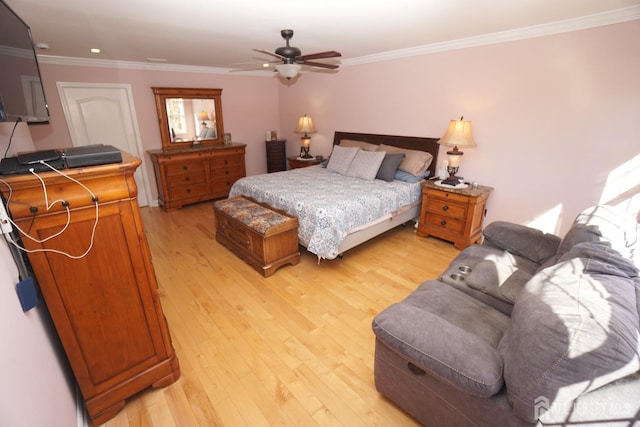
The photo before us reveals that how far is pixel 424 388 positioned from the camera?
1354mm

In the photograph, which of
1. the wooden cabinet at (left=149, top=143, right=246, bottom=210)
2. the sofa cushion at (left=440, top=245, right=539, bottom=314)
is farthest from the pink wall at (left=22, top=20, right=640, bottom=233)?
the sofa cushion at (left=440, top=245, right=539, bottom=314)

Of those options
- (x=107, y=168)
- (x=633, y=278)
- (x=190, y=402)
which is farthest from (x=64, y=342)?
(x=633, y=278)

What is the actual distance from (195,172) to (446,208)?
387 cm

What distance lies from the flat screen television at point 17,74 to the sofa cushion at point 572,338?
213 centimetres

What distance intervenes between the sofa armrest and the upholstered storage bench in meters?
1.75

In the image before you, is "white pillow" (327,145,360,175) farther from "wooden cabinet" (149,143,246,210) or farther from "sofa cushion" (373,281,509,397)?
"sofa cushion" (373,281,509,397)

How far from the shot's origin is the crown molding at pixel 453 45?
2.38 m

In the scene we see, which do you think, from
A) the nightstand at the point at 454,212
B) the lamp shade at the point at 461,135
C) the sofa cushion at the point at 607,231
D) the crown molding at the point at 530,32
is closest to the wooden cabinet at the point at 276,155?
the crown molding at the point at 530,32

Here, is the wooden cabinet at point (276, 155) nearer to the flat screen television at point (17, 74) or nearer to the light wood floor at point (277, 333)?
the light wood floor at point (277, 333)

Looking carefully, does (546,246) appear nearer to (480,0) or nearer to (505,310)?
(505,310)

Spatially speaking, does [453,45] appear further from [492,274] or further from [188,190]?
[188,190]

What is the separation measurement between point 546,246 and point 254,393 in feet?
7.12

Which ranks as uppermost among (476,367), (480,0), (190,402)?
(480,0)

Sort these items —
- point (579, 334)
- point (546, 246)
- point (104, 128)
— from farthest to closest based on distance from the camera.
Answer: point (104, 128) → point (546, 246) → point (579, 334)
